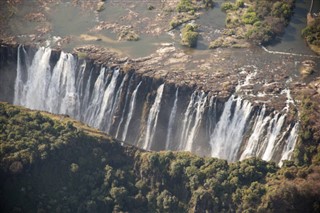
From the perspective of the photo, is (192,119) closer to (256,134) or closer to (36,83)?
(256,134)

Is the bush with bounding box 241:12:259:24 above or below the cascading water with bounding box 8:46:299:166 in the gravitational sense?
above

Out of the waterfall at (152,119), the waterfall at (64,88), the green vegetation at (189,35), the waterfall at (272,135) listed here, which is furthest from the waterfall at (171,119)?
the waterfall at (64,88)

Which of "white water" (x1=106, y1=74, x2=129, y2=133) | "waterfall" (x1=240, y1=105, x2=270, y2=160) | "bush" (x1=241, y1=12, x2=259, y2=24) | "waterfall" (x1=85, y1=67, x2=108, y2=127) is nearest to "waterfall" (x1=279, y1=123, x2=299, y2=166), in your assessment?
"waterfall" (x1=240, y1=105, x2=270, y2=160)

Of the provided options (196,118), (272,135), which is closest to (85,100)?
(196,118)

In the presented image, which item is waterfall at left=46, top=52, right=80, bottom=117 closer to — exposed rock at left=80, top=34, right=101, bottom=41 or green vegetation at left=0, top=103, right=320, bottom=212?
exposed rock at left=80, top=34, right=101, bottom=41

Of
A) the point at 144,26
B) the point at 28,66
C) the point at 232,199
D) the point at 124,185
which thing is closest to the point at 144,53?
the point at 144,26

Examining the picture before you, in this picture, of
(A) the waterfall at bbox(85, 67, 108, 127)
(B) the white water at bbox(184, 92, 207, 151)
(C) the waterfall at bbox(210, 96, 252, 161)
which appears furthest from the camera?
(A) the waterfall at bbox(85, 67, 108, 127)
